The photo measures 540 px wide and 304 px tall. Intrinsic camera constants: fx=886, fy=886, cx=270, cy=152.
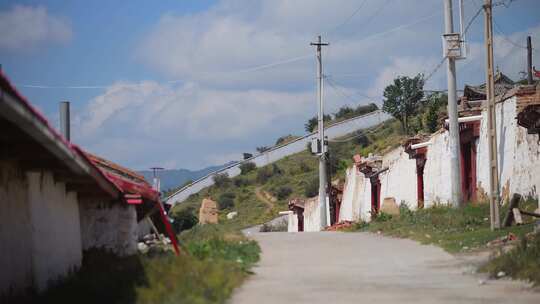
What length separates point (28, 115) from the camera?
9266 millimetres

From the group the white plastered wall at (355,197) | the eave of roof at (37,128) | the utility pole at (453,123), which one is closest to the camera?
the eave of roof at (37,128)

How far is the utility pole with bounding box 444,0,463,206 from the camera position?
28969 mm

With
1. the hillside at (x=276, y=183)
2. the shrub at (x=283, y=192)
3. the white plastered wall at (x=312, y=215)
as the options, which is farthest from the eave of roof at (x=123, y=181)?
the shrub at (x=283, y=192)

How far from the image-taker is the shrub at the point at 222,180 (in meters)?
87.1

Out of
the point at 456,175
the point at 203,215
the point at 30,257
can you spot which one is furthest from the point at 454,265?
the point at 203,215

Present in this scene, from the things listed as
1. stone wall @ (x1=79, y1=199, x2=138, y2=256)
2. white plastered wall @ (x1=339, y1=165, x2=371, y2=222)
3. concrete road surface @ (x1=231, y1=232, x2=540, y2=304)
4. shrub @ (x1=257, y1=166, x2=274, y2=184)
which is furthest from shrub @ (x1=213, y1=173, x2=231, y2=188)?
stone wall @ (x1=79, y1=199, x2=138, y2=256)

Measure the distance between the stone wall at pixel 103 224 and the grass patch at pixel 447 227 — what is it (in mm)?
7655

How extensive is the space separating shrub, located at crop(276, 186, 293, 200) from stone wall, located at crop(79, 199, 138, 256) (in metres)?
60.6

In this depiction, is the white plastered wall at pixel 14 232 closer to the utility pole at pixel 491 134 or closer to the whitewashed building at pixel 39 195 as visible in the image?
the whitewashed building at pixel 39 195

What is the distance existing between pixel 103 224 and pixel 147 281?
527 centimetres

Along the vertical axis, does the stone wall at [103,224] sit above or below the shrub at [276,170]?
below

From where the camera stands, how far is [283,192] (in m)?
78.4

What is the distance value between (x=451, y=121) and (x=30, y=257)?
19416mm

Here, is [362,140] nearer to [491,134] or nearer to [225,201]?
[225,201]
